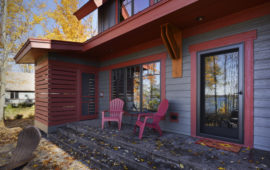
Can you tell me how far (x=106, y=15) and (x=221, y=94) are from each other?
4.95 metres

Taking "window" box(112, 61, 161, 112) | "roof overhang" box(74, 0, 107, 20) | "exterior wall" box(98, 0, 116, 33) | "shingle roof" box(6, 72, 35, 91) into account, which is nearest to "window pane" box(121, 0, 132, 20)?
"exterior wall" box(98, 0, 116, 33)

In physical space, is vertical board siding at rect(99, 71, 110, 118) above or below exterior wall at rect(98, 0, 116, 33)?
below

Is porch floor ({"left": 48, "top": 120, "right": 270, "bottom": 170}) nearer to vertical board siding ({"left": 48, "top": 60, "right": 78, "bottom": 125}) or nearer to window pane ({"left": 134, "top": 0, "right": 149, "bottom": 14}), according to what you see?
vertical board siding ({"left": 48, "top": 60, "right": 78, "bottom": 125})

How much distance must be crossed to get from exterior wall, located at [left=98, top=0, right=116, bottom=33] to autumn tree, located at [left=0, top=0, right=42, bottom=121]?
12.7 feet

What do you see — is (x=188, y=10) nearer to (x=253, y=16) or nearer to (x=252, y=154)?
(x=253, y=16)

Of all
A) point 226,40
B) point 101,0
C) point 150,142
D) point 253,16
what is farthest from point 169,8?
point 101,0

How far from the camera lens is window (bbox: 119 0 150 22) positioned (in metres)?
4.29

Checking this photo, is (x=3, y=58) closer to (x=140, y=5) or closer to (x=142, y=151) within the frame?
(x=140, y=5)

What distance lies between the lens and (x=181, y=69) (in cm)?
323

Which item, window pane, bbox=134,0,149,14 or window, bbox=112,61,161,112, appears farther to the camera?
window pane, bbox=134,0,149,14

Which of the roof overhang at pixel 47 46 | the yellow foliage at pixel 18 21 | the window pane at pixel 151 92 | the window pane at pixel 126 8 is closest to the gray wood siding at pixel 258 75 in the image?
the window pane at pixel 151 92

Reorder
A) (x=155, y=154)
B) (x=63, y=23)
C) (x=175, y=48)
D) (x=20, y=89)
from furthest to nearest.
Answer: (x=20, y=89)
(x=63, y=23)
(x=175, y=48)
(x=155, y=154)

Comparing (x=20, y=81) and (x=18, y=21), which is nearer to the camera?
(x=18, y=21)

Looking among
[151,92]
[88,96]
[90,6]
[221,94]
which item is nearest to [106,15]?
[90,6]
